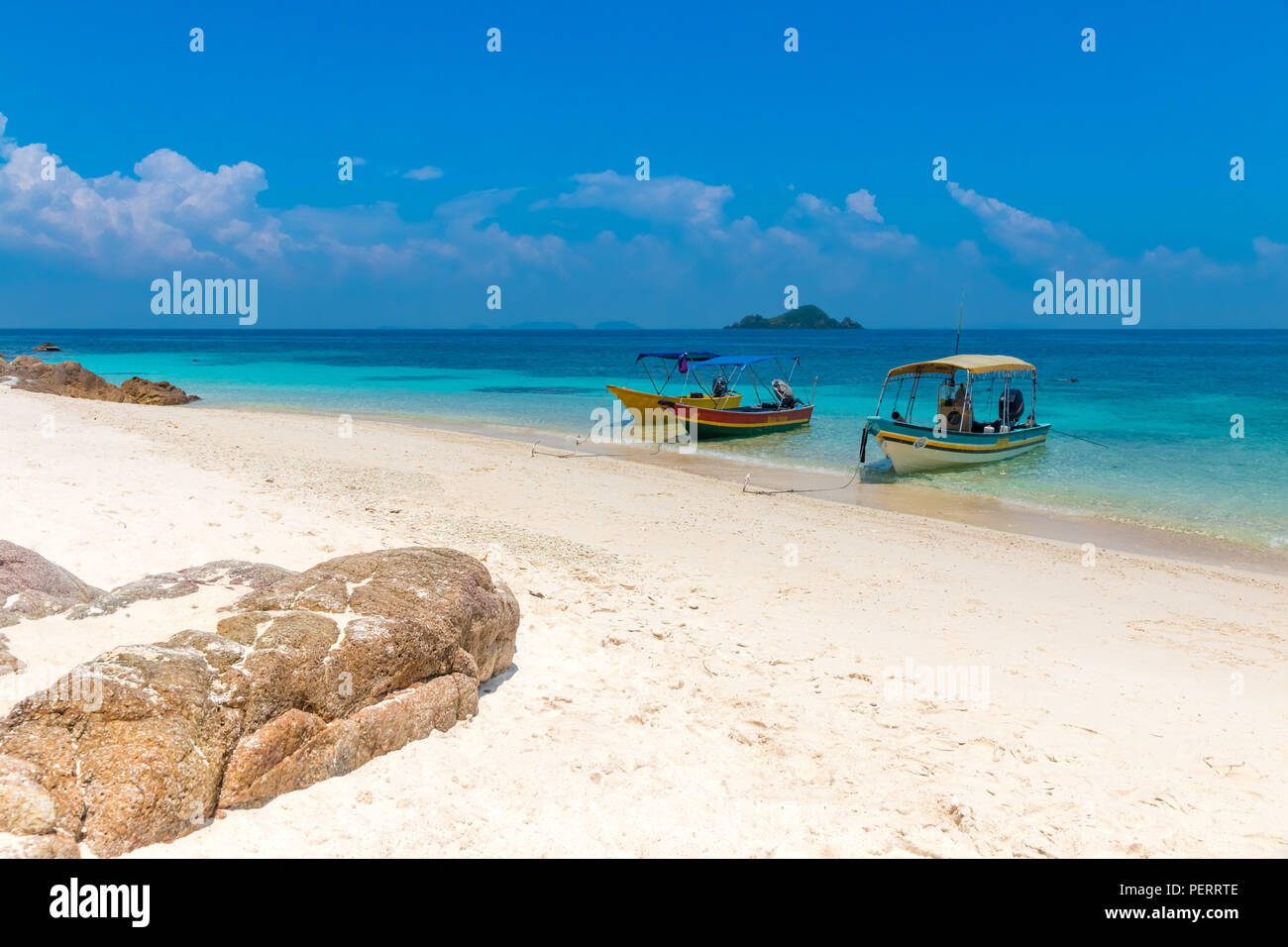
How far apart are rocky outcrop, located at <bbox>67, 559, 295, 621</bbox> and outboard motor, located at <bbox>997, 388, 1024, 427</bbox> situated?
21.0 meters

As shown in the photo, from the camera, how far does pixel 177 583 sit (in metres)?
4.73

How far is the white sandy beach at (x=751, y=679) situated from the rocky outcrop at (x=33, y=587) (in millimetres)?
220

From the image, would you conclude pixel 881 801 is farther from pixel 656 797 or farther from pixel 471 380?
pixel 471 380

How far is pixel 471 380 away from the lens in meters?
51.3

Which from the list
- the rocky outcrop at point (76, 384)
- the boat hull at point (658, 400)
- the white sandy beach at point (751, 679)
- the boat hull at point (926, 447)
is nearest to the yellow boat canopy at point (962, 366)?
the boat hull at point (926, 447)

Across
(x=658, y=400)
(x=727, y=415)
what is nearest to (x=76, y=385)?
(x=658, y=400)

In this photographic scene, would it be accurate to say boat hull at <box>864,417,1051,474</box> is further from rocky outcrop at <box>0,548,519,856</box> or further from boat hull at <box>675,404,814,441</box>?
rocky outcrop at <box>0,548,519,856</box>

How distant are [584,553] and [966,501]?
10193mm

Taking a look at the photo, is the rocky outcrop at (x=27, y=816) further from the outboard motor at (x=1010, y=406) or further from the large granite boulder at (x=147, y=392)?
the large granite boulder at (x=147, y=392)

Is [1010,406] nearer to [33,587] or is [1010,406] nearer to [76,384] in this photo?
[33,587]

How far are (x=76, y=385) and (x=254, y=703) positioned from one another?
101ft

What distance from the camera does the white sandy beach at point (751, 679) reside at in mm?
3830

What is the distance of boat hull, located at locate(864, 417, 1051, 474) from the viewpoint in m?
18.7
